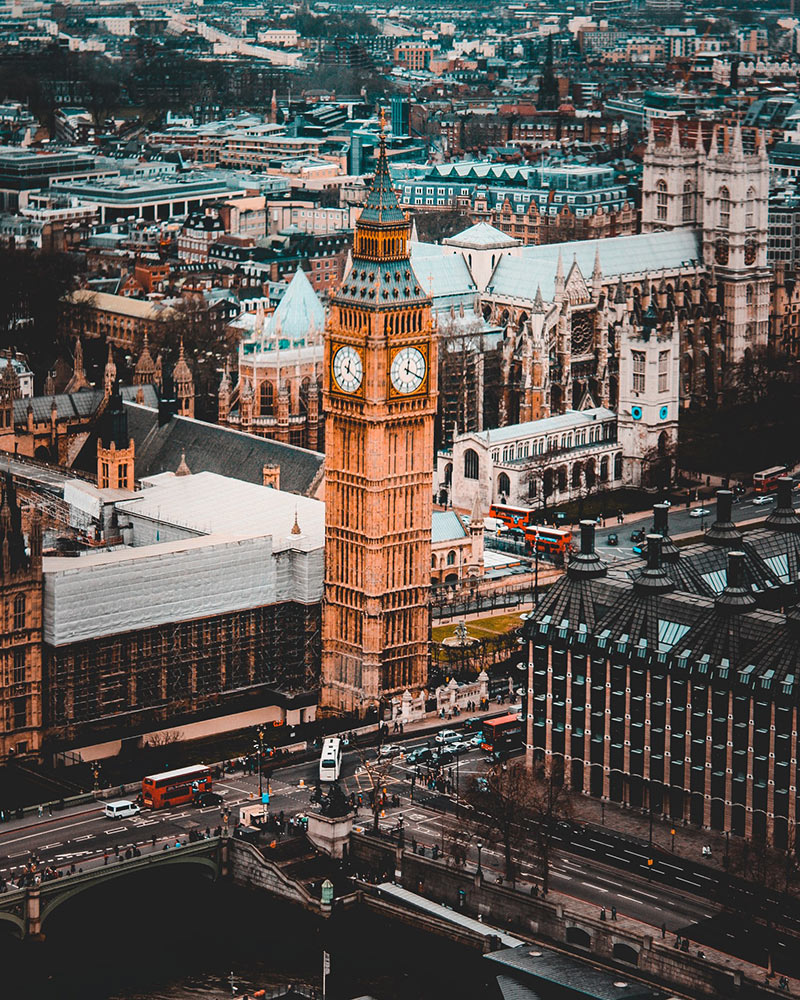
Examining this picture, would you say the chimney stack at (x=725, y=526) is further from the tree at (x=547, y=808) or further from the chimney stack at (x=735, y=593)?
the tree at (x=547, y=808)

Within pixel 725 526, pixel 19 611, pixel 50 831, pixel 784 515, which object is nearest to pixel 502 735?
pixel 725 526

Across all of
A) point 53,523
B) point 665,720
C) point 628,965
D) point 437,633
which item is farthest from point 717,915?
point 53,523

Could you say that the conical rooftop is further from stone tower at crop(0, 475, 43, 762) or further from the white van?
the white van

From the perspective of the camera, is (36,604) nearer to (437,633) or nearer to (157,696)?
(157,696)

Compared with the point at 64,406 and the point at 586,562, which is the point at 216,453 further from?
the point at 586,562

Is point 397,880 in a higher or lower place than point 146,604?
lower

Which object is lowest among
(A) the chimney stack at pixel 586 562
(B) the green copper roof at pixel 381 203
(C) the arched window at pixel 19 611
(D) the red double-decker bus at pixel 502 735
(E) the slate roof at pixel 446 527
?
(D) the red double-decker bus at pixel 502 735

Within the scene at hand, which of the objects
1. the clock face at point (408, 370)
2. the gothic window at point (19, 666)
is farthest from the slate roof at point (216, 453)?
the gothic window at point (19, 666)
